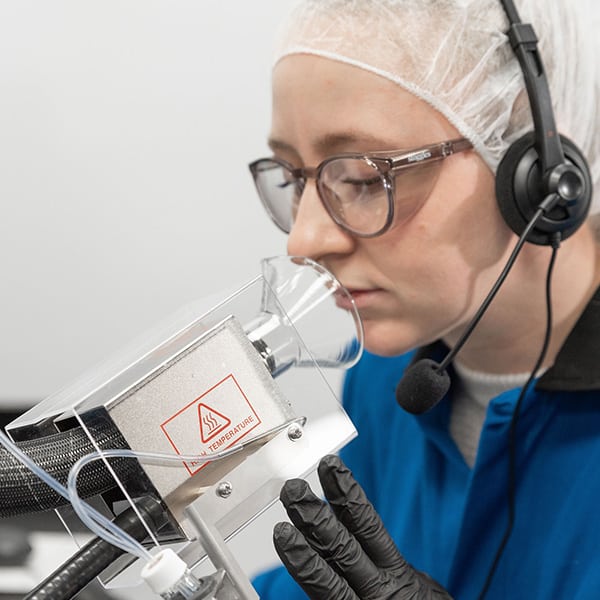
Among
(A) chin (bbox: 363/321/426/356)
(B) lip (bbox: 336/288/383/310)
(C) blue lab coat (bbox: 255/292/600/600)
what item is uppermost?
(B) lip (bbox: 336/288/383/310)

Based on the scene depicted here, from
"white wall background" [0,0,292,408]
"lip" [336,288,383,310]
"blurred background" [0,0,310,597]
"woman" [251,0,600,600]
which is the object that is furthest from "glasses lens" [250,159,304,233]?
"white wall background" [0,0,292,408]

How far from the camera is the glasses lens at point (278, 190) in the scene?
116 centimetres

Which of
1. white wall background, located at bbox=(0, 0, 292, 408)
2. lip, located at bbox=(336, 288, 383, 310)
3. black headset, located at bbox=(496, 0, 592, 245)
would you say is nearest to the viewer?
black headset, located at bbox=(496, 0, 592, 245)

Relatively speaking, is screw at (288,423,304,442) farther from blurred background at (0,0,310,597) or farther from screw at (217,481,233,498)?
blurred background at (0,0,310,597)

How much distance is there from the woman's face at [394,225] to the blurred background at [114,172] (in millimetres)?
612

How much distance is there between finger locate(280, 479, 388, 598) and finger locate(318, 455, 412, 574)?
0.01 m

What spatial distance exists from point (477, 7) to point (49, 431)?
0.71 m

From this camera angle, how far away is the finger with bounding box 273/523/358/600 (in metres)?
0.76

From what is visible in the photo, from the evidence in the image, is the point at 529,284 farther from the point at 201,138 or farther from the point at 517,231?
the point at 201,138

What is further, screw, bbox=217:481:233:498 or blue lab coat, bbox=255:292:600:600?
blue lab coat, bbox=255:292:600:600

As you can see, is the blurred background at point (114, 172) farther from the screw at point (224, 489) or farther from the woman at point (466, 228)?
the screw at point (224, 489)

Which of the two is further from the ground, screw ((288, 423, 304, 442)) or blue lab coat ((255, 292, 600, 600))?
screw ((288, 423, 304, 442))

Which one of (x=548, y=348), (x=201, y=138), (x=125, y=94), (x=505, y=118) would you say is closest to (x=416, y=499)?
(x=548, y=348)

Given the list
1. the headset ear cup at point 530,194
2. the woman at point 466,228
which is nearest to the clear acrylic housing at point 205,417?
the woman at point 466,228
